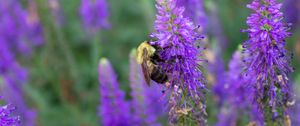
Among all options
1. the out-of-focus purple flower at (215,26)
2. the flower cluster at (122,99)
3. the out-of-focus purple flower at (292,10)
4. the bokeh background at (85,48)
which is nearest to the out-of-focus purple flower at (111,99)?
the flower cluster at (122,99)

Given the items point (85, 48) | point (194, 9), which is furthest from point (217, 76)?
point (85, 48)

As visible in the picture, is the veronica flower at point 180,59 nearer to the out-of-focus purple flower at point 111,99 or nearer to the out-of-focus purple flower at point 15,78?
the out-of-focus purple flower at point 111,99

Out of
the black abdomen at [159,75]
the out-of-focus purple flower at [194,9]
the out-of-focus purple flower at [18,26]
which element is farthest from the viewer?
the out-of-focus purple flower at [18,26]

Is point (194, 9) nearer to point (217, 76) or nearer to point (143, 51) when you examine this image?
point (217, 76)

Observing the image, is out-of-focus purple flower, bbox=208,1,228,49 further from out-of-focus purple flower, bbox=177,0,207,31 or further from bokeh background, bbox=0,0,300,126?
out-of-focus purple flower, bbox=177,0,207,31

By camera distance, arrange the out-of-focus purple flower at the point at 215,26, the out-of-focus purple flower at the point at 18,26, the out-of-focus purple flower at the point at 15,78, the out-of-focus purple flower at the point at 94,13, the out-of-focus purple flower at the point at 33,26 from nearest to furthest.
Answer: the out-of-focus purple flower at the point at 15,78 < the out-of-focus purple flower at the point at 215,26 < the out-of-focus purple flower at the point at 94,13 < the out-of-focus purple flower at the point at 18,26 < the out-of-focus purple flower at the point at 33,26

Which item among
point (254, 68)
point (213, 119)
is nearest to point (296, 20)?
point (213, 119)
